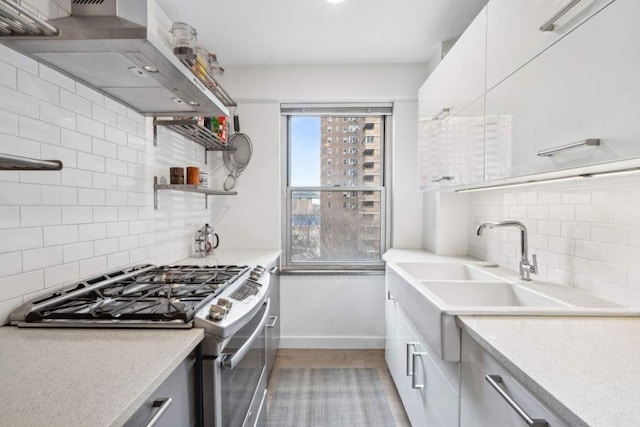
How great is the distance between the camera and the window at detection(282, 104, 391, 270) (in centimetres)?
308

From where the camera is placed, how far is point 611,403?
1.95 feet

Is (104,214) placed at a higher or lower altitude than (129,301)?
higher

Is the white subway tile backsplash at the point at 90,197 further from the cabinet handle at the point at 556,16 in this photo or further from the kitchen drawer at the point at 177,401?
the cabinet handle at the point at 556,16

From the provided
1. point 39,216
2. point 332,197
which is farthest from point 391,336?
point 39,216

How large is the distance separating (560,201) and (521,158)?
19.3 inches

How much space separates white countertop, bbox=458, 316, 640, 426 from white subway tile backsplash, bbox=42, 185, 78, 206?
1524 mm

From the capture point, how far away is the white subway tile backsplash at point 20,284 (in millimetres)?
1044

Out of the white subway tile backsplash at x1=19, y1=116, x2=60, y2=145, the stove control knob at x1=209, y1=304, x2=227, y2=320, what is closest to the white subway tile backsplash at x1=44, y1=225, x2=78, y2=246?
the white subway tile backsplash at x1=19, y1=116, x2=60, y2=145

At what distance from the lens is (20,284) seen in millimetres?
1100

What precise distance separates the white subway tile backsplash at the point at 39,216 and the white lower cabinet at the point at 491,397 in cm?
152

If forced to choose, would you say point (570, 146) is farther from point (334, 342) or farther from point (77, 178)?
point (334, 342)

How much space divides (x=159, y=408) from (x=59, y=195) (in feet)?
3.16

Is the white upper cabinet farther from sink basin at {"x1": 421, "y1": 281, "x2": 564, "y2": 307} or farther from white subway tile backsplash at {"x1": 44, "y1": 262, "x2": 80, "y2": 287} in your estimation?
white subway tile backsplash at {"x1": 44, "y1": 262, "x2": 80, "y2": 287}

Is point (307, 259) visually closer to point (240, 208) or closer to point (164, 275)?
point (240, 208)
